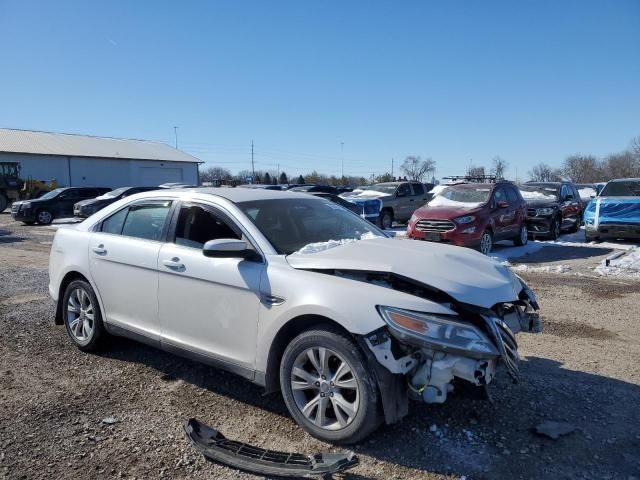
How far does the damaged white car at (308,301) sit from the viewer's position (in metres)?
3.06

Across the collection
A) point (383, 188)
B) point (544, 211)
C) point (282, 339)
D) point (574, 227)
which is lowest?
point (574, 227)

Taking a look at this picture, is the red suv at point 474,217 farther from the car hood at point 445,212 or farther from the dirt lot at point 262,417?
the dirt lot at point 262,417

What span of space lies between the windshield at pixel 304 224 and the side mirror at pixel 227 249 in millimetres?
227

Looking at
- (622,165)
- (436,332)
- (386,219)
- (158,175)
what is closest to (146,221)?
(436,332)

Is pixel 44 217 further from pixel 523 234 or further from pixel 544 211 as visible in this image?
pixel 544 211

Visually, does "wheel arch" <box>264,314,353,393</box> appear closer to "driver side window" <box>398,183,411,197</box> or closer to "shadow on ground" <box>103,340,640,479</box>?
"shadow on ground" <box>103,340,640,479</box>

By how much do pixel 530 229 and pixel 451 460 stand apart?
13206 mm

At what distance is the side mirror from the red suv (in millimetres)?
8504

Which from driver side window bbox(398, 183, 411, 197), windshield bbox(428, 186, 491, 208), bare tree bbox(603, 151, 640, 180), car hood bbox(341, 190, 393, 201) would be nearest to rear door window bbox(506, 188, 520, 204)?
windshield bbox(428, 186, 491, 208)

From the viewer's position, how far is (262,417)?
3.71 m

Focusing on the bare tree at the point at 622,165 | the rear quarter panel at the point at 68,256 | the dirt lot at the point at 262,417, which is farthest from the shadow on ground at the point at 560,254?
the bare tree at the point at 622,165

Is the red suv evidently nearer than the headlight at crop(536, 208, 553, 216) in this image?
Yes

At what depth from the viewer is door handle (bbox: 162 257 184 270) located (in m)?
4.00

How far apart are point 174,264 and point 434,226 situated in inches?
337
